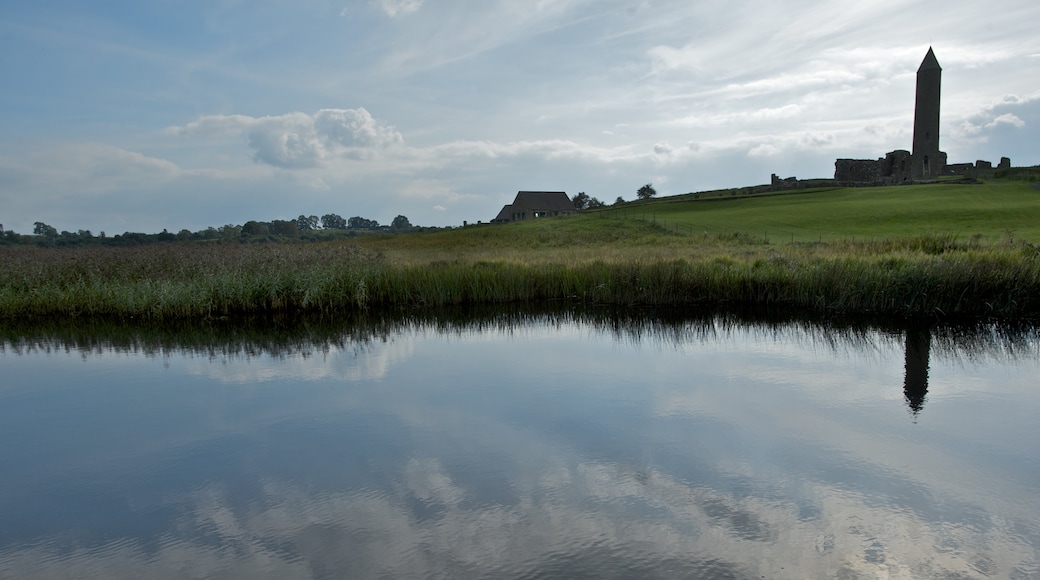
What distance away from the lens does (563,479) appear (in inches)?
201

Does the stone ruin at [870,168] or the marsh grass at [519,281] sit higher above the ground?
the stone ruin at [870,168]

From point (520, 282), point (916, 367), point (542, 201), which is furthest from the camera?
point (542, 201)

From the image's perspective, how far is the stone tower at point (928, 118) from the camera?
56.3 meters

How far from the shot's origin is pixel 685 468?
5.25 m

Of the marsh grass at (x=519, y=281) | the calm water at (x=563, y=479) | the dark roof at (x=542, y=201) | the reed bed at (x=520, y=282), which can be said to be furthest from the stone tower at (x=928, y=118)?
the calm water at (x=563, y=479)

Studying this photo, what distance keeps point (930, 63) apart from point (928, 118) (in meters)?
4.97

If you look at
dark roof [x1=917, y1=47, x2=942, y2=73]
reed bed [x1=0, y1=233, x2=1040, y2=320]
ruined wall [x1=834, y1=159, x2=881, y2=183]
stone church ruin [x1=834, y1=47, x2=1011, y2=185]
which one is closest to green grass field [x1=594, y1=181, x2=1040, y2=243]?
reed bed [x1=0, y1=233, x2=1040, y2=320]

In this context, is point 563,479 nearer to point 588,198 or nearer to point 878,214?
point 878,214

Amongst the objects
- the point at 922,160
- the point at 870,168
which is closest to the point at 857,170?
the point at 870,168

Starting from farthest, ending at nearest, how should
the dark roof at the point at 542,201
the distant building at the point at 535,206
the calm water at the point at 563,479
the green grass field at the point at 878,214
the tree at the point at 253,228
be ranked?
the dark roof at the point at 542,201 → the distant building at the point at 535,206 → the tree at the point at 253,228 → the green grass field at the point at 878,214 → the calm water at the point at 563,479

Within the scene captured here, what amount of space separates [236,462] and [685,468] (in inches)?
154

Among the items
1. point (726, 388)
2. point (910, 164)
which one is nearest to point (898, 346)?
point (726, 388)

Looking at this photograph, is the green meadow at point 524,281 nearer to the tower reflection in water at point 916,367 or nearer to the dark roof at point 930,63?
the tower reflection in water at point 916,367

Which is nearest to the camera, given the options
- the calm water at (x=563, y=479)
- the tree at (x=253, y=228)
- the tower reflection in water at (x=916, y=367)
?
the calm water at (x=563, y=479)
